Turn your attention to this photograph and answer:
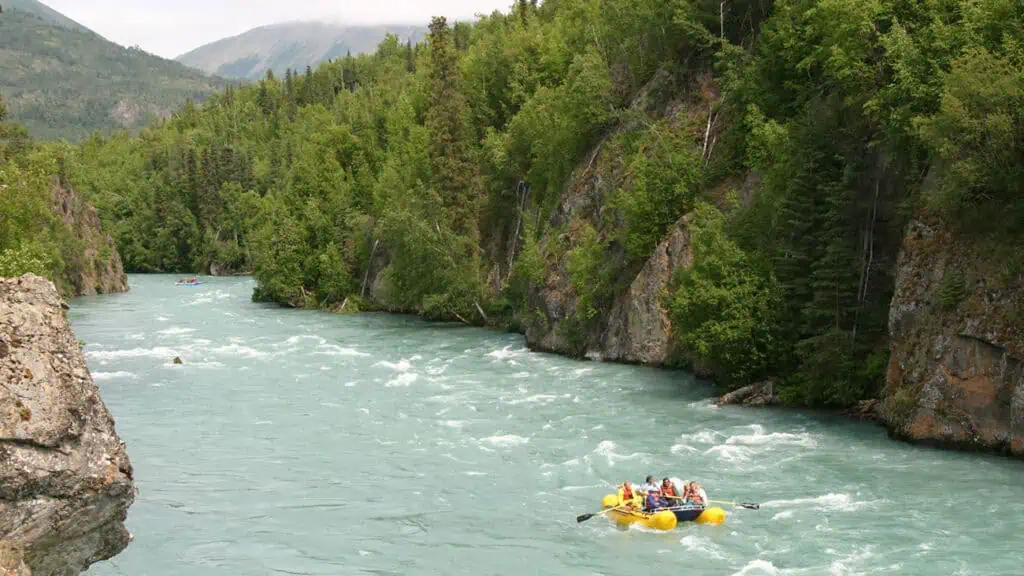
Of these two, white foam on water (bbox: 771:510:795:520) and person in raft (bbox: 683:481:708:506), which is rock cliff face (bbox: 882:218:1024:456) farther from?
person in raft (bbox: 683:481:708:506)

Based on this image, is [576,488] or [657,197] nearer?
[576,488]

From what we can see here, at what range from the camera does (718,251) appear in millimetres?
41688

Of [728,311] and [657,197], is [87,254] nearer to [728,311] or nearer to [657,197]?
[657,197]

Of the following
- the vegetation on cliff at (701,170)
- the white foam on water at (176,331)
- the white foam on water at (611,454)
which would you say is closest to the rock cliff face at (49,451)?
the white foam on water at (611,454)

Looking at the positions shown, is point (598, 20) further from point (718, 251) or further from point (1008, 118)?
point (1008, 118)

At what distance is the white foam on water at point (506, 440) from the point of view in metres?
33.9

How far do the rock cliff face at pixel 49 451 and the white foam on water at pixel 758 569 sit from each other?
1262 cm

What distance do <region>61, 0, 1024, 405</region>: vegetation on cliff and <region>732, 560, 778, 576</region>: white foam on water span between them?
14987 mm

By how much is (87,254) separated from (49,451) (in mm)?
102577

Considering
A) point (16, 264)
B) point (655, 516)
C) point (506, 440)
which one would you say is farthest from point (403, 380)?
point (655, 516)

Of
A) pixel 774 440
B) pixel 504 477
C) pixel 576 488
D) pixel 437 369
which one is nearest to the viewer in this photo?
pixel 576 488

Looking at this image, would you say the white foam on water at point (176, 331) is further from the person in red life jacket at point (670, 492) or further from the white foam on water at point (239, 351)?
the person in red life jacket at point (670, 492)

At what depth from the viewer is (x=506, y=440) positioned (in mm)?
34438

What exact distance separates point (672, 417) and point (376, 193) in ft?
184
